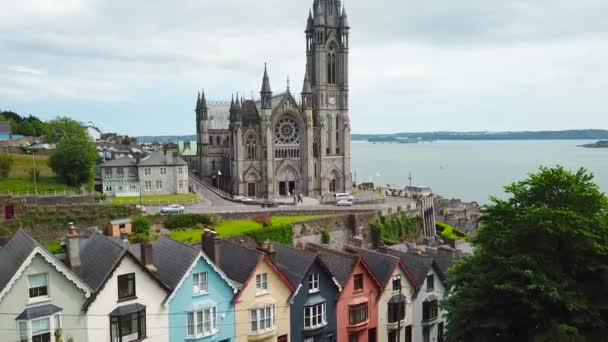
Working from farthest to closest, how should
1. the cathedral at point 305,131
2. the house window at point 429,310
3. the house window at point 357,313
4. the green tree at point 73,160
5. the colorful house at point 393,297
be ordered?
the cathedral at point 305,131
the green tree at point 73,160
the house window at point 429,310
the colorful house at point 393,297
the house window at point 357,313

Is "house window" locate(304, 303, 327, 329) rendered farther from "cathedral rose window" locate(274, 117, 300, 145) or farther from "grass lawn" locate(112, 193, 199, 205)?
"cathedral rose window" locate(274, 117, 300, 145)

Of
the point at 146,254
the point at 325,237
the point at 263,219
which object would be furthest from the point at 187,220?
the point at 146,254

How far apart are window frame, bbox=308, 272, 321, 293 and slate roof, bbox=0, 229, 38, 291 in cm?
1261

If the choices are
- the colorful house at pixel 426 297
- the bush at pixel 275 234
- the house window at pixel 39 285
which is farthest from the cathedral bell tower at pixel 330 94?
the house window at pixel 39 285

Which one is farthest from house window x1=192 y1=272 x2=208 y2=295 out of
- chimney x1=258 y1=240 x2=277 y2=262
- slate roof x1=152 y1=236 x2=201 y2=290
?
chimney x1=258 y1=240 x2=277 y2=262

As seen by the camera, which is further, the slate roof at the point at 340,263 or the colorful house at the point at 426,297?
the colorful house at the point at 426,297

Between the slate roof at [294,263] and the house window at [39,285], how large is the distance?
10976 mm

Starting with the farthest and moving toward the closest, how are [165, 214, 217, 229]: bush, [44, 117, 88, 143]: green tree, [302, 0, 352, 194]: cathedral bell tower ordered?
[302, 0, 352, 194]: cathedral bell tower < [44, 117, 88, 143]: green tree < [165, 214, 217, 229]: bush

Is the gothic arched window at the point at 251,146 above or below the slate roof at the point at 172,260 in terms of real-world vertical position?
above

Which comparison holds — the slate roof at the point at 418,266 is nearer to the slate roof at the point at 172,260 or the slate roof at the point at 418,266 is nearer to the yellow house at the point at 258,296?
the yellow house at the point at 258,296

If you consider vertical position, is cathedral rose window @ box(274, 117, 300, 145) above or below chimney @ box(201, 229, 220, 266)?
above

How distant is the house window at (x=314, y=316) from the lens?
26.0m

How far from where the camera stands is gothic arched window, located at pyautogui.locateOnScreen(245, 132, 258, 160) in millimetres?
76438

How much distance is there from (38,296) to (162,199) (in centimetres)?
4415
